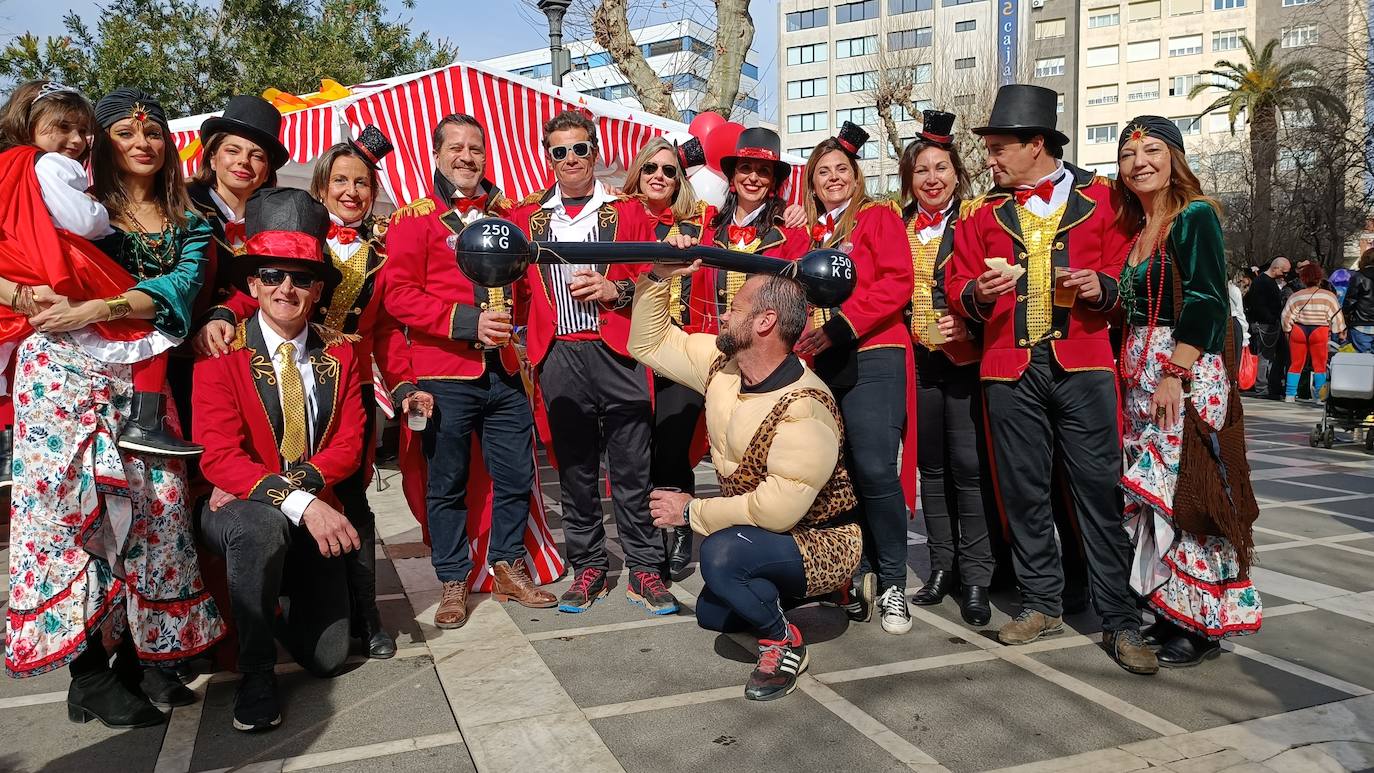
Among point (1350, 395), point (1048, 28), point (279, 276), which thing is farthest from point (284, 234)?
point (1048, 28)

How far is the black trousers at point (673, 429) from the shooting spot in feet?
16.2

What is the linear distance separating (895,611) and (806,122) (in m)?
69.2

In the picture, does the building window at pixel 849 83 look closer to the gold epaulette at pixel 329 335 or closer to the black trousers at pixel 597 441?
the black trousers at pixel 597 441

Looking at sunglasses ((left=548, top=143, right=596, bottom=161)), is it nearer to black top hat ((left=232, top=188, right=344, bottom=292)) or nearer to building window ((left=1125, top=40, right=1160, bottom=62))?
black top hat ((left=232, top=188, right=344, bottom=292))

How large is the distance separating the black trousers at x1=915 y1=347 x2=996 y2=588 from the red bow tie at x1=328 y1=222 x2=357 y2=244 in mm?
2630

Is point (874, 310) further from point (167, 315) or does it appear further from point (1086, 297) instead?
point (167, 315)

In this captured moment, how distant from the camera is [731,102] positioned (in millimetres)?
11781

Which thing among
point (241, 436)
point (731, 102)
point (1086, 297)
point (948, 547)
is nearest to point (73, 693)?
point (241, 436)

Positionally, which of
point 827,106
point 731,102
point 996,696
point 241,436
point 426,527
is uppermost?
point 827,106

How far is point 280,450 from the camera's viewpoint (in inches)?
141

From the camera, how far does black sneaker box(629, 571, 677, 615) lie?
14.4 feet

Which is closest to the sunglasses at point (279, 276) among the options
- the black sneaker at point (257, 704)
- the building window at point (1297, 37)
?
the black sneaker at point (257, 704)

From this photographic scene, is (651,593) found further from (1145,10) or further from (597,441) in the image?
(1145,10)

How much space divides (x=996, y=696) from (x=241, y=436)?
2805mm
